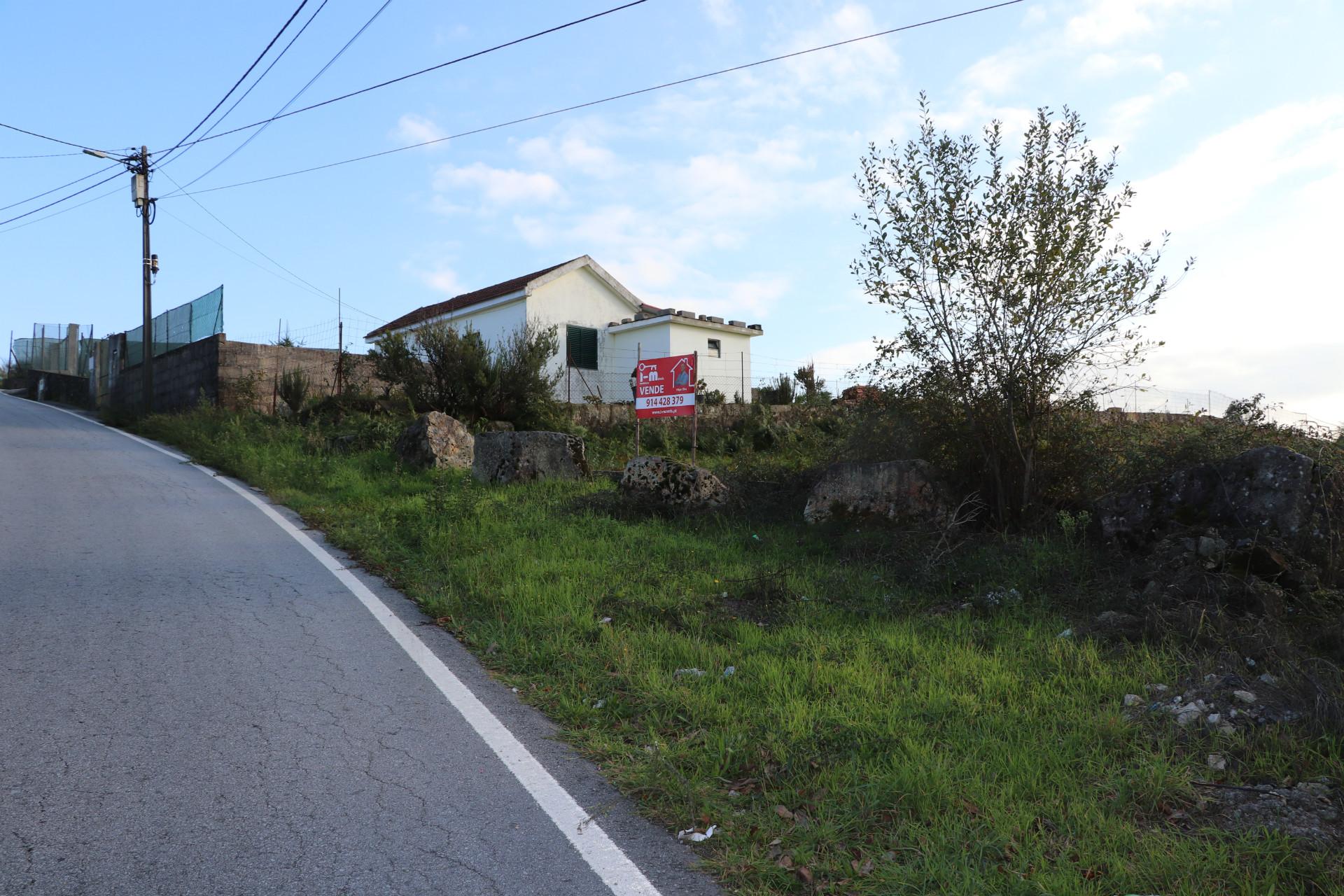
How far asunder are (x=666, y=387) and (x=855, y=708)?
9.07 m

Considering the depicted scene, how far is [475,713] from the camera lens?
13.9ft

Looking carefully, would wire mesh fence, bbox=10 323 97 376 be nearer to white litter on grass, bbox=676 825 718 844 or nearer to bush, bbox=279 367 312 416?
bush, bbox=279 367 312 416

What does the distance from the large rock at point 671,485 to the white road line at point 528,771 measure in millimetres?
3682

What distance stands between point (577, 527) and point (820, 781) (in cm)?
543

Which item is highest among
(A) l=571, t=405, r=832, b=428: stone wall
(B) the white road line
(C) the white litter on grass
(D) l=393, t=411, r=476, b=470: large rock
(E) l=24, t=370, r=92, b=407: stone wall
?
(E) l=24, t=370, r=92, b=407: stone wall

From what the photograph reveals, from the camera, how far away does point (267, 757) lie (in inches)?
141

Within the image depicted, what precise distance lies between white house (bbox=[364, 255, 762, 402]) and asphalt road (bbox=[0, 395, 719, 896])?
18636mm

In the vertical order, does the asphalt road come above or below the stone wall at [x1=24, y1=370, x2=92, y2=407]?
below

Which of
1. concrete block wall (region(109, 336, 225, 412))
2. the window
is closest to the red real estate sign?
concrete block wall (region(109, 336, 225, 412))

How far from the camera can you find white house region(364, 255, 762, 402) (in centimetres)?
2523

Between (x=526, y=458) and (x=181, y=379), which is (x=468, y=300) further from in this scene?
(x=526, y=458)

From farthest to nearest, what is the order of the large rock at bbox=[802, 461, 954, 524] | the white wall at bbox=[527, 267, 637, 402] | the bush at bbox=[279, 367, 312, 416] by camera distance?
1. the white wall at bbox=[527, 267, 637, 402]
2. the bush at bbox=[279, 367, 312, 416]
3. the large rock at bbox=[802, 461, 954, 524]

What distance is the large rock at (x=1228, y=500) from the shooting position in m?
5.77

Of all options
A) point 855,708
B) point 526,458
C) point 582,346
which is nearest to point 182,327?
point 582,346
